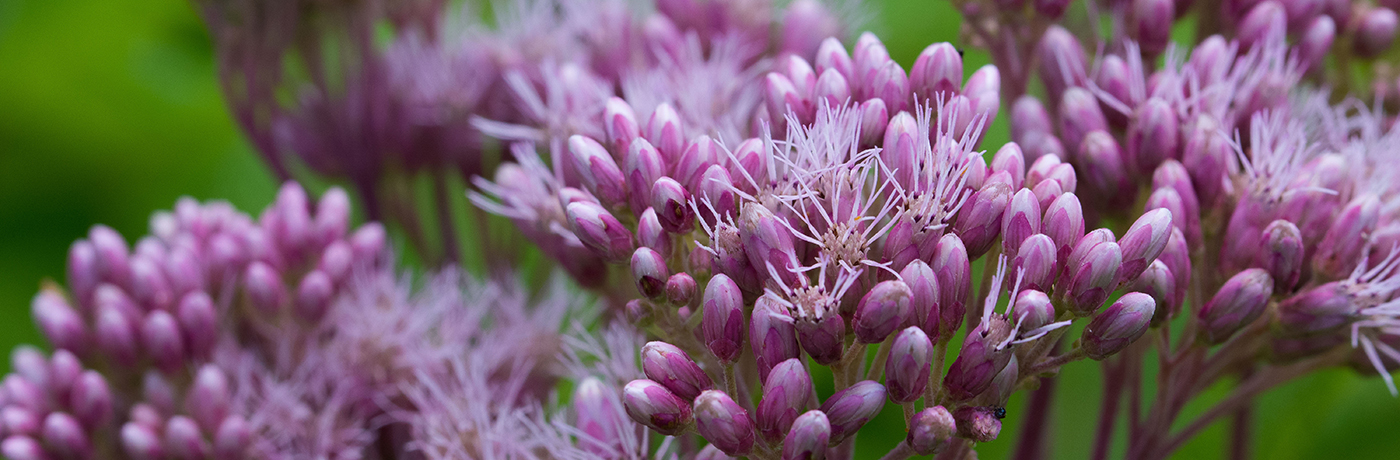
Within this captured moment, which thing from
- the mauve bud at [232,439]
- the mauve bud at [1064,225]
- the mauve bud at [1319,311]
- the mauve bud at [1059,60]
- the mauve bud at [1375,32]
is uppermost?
the mauve bud at [1375,32]

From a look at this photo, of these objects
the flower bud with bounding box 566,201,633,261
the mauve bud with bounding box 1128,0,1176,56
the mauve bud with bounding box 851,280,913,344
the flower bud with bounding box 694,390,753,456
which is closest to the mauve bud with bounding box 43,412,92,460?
the flower bud with bounding box 566,201,633,261

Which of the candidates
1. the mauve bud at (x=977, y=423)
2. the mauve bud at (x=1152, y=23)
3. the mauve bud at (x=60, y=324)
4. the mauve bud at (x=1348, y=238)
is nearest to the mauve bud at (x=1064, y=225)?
the mauve bud at (x=977, y=423)

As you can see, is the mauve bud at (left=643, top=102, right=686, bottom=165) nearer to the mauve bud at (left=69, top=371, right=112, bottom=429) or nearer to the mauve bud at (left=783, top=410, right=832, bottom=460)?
the mauve bud at (left=783, top=410, right=832, bottom=460)

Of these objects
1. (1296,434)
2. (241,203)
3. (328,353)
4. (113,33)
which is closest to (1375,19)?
(1296,434)

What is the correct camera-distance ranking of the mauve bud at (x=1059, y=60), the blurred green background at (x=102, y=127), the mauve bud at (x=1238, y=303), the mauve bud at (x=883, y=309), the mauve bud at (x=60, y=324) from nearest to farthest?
the mauve bud at (x=883, y=309) < the mauve bud at (x=1238, y=303) < the mauve bud at (x=1059, y=60) < the mauve bud at (x=60, y=324) < the blurred green background at (x=102, y=127)

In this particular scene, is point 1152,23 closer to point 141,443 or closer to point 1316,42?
point 1316,42

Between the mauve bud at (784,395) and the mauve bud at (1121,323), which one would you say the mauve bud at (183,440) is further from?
the mauve bud at (1121,323)

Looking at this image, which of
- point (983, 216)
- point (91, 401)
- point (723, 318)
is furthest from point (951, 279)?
point (91, 401)
